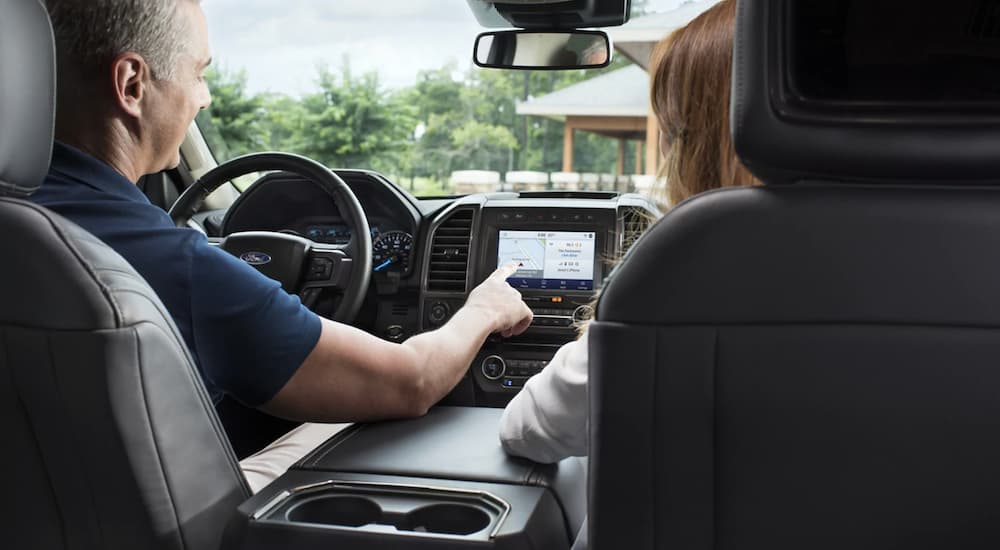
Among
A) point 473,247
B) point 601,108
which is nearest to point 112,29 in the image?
point 473,247

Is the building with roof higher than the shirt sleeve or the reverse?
higher

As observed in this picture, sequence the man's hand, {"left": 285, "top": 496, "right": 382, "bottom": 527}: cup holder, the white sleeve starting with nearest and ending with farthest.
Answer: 1. the white sleeve
2. {"left": 285, "top": 496, "right": 382, "bottom": 527}: cup holder
3. the man's hand

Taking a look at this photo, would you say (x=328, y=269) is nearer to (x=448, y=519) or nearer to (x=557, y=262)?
(x=557, y=262)

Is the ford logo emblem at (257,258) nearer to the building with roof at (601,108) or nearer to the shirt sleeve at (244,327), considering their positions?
the shirt sleeve at (244,327)

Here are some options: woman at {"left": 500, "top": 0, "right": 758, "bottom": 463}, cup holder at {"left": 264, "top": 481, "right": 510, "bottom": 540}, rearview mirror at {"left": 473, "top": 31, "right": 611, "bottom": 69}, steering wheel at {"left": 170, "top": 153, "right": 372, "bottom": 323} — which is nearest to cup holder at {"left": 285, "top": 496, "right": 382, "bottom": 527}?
cup holder at {"left": 264, "top": 481, "right": 510, "bottom": 540}

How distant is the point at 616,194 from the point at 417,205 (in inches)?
26.1

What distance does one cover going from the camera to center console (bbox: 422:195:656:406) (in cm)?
292

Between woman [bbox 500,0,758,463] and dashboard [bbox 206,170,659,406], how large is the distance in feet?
3.83

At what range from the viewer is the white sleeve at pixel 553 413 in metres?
1.45

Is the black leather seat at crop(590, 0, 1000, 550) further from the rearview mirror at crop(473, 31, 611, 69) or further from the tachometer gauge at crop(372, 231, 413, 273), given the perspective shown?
the tachometer gauge at crop(372, 231, 413, 273)

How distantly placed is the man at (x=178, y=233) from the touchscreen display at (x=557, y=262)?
981 mm

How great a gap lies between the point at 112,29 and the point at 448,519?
1.04 m

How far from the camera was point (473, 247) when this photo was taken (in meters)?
3.08

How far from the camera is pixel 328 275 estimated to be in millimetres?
2744
